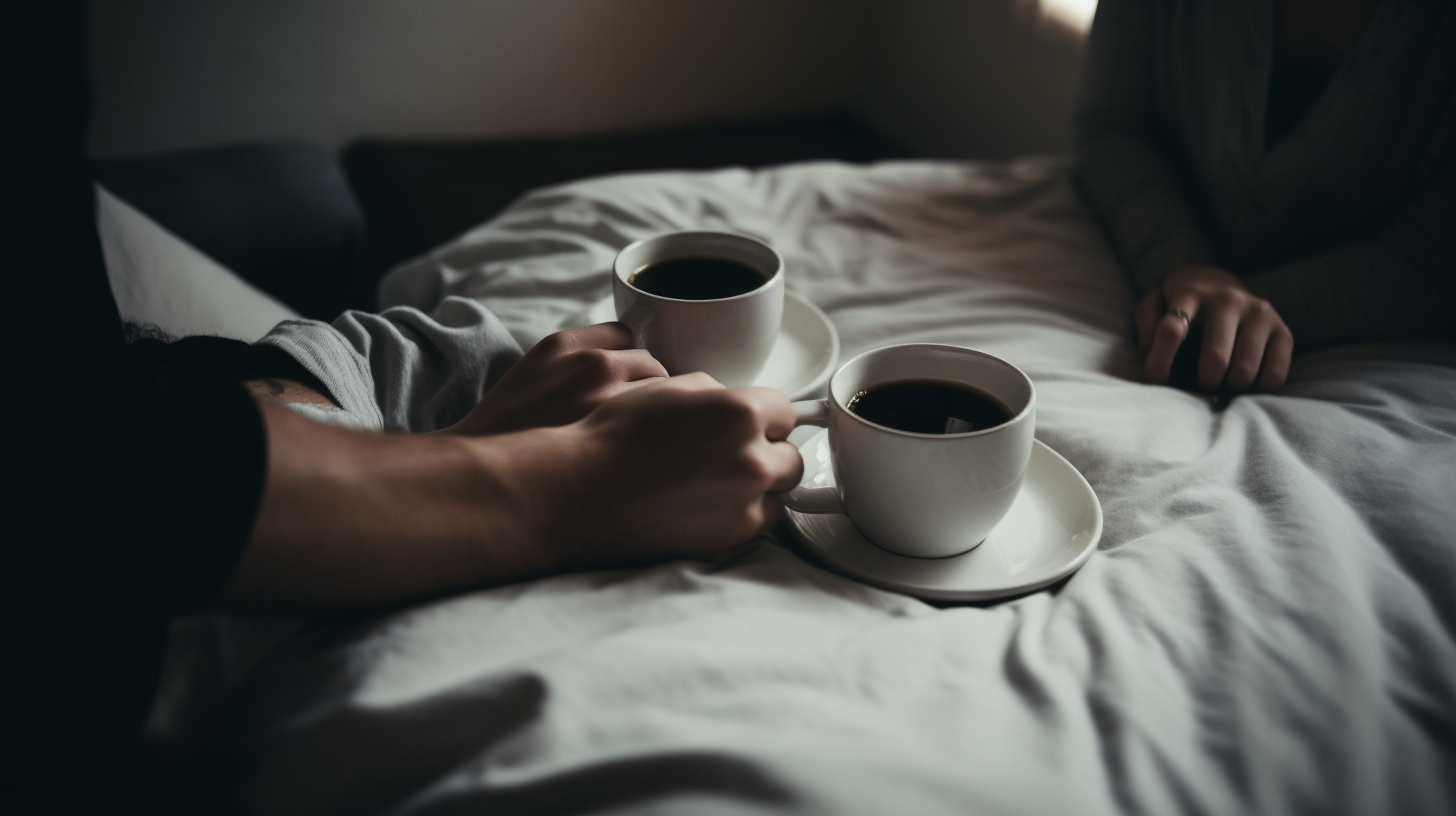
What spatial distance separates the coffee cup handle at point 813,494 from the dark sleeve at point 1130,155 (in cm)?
50

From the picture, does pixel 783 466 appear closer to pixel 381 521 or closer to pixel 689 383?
pixel 689 383

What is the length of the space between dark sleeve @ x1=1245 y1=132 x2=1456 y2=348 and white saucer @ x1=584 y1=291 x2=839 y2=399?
418 millimetres

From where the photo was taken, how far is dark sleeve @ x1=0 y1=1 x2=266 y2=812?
15.5 inches

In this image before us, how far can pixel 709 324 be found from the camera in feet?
2.17

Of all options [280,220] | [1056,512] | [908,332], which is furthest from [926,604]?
[280,220]

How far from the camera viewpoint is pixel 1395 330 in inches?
30.8

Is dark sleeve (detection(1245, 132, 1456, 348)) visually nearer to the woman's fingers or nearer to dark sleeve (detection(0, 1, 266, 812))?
the woman's fingers

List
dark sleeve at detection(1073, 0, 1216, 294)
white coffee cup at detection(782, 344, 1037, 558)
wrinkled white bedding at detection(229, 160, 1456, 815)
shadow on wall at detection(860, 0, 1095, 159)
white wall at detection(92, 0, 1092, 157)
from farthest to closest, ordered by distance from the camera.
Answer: white wall at detection(92, 0, 1092, 157), shadow on wall at detection(860, 0, 1095, 159), dark sleeve at detection(1073, 0, 1216, 294), white coffee cup at detection(782, 344, 1037, 558), wrinkled white bedding at detection(229, 160, 1456, 815)

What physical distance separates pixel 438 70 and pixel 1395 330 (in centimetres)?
194

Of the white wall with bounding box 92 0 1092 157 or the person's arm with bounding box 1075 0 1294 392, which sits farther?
the white wall with bounding box 92 0 1092 157

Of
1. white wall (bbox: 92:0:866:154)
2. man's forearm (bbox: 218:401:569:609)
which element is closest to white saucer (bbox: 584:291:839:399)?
man's forearm (bbox: 218:401:569:609)

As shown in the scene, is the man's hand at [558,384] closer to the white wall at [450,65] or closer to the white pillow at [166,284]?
the white pillow at [166,284]

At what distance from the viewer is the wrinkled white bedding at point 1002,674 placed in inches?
15.3

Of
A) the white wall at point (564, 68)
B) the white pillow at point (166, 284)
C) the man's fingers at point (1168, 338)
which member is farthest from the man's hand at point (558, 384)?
the white wall at point (564, 68)
